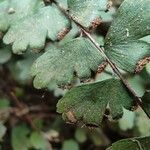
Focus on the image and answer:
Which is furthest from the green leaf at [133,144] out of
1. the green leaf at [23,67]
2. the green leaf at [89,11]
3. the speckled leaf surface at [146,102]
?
the green leaf at [23,67]

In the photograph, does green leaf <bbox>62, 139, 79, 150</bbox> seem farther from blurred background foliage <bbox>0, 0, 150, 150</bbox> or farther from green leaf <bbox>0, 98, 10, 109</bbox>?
green leaf <bbox>0, 98, 10, 109</bbox>

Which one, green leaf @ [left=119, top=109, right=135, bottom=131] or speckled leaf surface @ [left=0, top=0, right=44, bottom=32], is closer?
speckled leaf surface @ [left=0, top=0, right=44, bottom=32]

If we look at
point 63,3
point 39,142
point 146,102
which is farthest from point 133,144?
point 39,142

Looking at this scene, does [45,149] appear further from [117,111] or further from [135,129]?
[117,111]

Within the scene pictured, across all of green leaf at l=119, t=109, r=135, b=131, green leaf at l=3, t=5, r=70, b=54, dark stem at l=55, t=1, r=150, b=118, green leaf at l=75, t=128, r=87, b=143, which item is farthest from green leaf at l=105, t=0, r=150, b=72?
green leaf at l=75, t=128, r=87, b=143

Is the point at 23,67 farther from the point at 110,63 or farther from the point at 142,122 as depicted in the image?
the point at 110,63

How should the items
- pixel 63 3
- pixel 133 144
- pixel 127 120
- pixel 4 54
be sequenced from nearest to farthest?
pixel 133 144 → pixel 63 3 → pixel 127 120 → pixel 4 54
